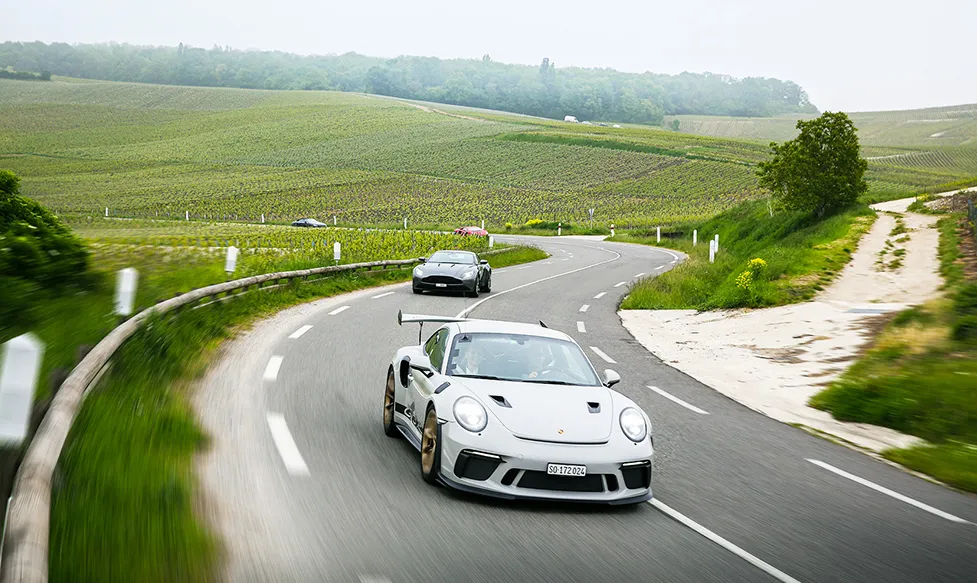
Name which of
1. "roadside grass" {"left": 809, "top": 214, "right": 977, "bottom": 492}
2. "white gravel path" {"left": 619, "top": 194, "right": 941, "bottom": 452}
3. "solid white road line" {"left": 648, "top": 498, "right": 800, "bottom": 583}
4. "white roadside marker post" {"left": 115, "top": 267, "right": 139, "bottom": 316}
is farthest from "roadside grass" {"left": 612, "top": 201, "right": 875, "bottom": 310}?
"solid white road line" {"left": 648, "top": 498, "right": 800, "bottom": 583}

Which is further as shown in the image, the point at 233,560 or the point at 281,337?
the point at 281,337

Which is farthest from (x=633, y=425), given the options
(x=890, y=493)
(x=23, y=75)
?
(x=23, y=75)

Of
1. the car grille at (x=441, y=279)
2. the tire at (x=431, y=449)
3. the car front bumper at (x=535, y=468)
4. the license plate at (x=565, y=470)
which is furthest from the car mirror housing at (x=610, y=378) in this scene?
the car grille at (x=441, y=279)

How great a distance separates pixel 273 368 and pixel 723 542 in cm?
728

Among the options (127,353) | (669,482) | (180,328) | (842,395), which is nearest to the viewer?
(669,482)

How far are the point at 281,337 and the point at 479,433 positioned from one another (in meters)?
8.85

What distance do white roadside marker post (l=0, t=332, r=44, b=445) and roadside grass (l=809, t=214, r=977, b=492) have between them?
23.7 ft

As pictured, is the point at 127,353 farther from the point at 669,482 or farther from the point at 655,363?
the point at 655,363

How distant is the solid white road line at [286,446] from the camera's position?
6977 mm

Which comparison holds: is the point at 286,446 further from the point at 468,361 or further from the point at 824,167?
the point at 824,167

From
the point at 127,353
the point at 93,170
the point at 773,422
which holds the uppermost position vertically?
the point at 127,353

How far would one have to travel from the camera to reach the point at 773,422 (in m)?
10.2

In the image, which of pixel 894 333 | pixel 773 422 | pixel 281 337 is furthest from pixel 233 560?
pixel 894 333

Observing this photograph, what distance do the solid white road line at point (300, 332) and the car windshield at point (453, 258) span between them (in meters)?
8.44
